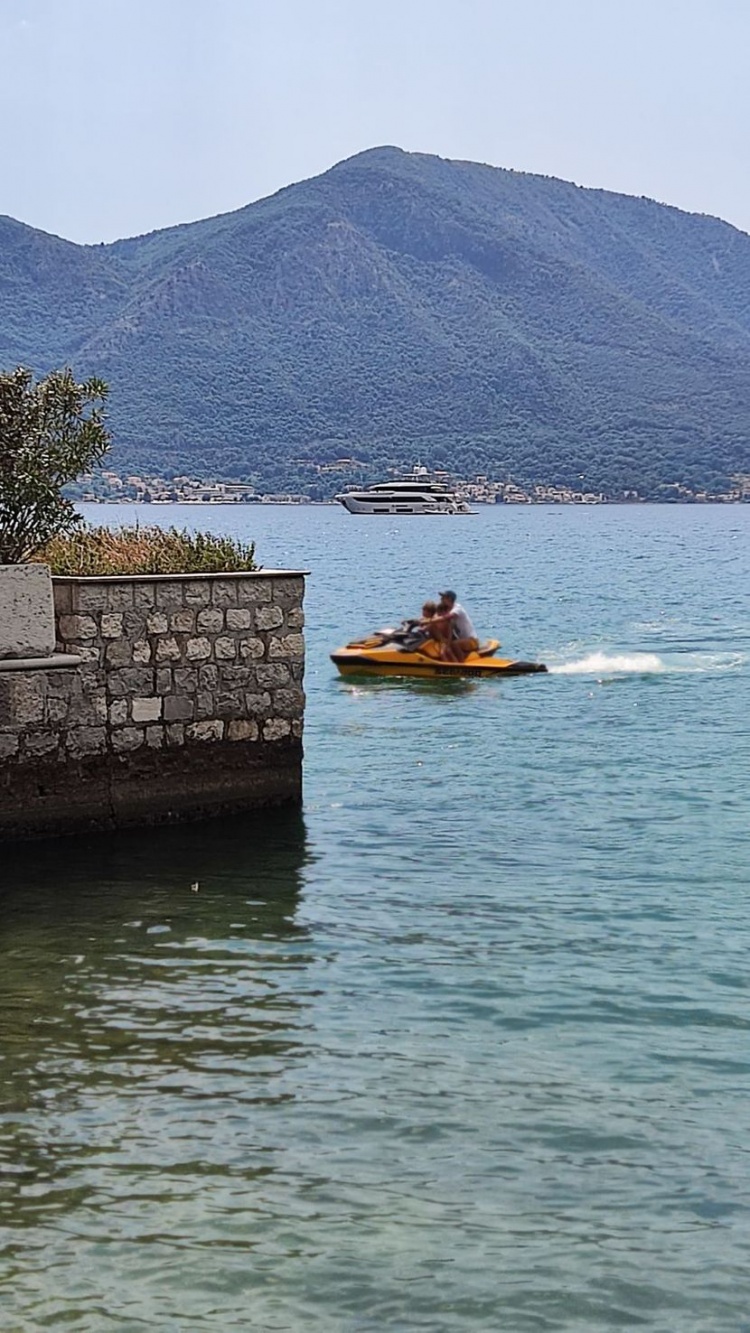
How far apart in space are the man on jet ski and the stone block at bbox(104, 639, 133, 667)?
13366mm

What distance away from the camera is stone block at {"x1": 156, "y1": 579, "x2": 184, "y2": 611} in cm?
1270

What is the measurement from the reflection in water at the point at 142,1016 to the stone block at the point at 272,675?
1.01 metres

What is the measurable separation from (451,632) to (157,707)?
13651 millimetres

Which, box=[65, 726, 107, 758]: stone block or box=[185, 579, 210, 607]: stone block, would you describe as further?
box=[185, 579, 210, 607]: stone block

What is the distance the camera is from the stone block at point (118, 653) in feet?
40.9

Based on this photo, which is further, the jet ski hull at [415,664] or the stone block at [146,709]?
the jet ski hull at [415,664]

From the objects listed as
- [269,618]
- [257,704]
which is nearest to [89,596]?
[269,618]

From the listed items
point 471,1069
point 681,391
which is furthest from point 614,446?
point 471,1069

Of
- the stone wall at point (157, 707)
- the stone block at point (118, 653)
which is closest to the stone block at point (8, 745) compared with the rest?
the stone wall at point (157, 707)

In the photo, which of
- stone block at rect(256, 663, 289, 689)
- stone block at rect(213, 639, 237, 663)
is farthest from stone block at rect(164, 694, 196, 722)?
stone block at rect(256, 663, 289, 689)

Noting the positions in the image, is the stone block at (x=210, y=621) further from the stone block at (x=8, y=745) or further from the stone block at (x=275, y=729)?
the stone block at (x=8, y=745)

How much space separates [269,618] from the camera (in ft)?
43.5

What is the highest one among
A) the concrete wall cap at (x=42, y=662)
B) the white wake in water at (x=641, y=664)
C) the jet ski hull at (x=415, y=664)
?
the concrete wall cap at (x=42, y=662)

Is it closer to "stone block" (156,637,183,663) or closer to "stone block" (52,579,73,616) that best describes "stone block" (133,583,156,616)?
"stone block" (156,637,183,663)
